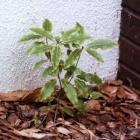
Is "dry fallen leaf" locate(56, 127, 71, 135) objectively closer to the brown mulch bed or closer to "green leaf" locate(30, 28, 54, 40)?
the brown mulch bed

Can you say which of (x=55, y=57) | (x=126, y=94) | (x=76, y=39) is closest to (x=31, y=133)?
(x=55, y=57)

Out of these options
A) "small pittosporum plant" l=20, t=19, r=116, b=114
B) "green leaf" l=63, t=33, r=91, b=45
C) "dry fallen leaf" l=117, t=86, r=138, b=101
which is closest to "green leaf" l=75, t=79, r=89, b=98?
"small pittosporum plant" l=20, t=19, r=116, b=114

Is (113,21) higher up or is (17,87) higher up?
(113,21)

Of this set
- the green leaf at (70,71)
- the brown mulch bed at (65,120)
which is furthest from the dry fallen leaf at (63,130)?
the green leaf at (70,71)

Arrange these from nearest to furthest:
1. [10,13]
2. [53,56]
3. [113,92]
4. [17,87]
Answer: [53,56] < [10,13] < [17,87] < [113,92]

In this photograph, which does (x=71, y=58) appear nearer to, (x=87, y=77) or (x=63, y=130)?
(x=87, y=77)

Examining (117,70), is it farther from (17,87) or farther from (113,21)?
(17,87)

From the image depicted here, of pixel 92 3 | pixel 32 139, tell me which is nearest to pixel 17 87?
pixel 32 139
